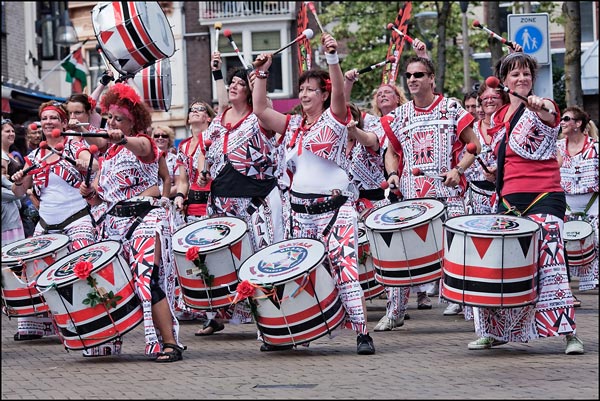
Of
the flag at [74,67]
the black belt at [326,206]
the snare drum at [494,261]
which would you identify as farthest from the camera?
the flag at [74,67]

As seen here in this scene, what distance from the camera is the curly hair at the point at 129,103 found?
30.1ft

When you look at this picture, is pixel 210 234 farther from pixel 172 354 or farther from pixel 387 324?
pixel 387 324

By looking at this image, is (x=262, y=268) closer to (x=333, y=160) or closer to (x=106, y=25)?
(x=333, y=160)

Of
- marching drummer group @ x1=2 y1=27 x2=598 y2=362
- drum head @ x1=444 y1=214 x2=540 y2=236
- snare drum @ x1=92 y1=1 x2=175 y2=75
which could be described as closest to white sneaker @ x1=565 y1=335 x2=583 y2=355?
marching drummer group @ x1=2 y1=27 x2=598 y2=362

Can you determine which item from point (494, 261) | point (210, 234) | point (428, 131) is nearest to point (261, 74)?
point (210, 234)

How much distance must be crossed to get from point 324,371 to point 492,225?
137cm

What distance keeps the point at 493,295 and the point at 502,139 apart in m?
1.10

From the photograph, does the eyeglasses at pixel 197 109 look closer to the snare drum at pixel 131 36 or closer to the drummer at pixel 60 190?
the snare drum at pixel 131 36

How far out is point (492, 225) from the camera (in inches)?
→ 325

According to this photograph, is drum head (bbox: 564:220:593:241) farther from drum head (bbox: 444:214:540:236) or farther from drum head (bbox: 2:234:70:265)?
drum head (bbox: 2:234:70:265)

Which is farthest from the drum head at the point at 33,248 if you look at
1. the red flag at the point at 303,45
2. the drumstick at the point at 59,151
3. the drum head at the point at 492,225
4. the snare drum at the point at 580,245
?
the snare drum at the point at 580,245

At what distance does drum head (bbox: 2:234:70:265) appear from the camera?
9.97m

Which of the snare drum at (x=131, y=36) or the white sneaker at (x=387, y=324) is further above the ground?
the snare drum at (x=131, y=36)

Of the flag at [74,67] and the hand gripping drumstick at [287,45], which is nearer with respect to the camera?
the hand gripping drumstick at [287,45]
